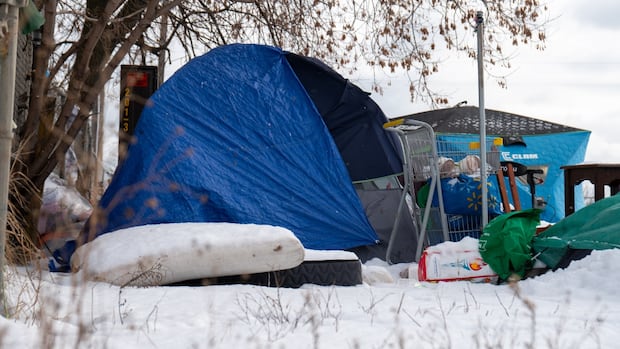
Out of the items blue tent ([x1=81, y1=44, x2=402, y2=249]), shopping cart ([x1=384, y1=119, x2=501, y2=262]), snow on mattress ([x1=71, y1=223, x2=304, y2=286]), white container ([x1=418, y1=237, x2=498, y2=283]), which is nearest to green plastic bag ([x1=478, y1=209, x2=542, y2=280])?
white container ([x1=418, y1=237, x2=498, y2=283])

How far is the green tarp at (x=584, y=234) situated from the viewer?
4504 millimetres

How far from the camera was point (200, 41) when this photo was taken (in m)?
9.26

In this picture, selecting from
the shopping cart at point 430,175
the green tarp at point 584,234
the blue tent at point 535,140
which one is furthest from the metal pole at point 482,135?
the blue tent at point 535,140

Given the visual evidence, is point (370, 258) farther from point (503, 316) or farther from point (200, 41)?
point (200, 41)

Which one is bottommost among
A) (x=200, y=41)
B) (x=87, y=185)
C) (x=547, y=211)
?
(x=547, y=211)

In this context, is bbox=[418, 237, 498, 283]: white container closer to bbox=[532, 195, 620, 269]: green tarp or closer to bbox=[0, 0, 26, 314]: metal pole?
bbox=[532, 195, 620, 269]: green tarp

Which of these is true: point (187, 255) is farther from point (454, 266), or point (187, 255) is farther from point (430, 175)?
point (430, 175)

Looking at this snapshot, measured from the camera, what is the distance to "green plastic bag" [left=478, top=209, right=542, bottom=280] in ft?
15.8

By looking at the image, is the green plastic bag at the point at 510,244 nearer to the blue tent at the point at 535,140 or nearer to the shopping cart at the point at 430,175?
the shopping cart at the point at 430,175

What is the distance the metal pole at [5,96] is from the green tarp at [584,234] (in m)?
3.25

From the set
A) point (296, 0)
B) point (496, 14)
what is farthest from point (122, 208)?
point (496, 14)

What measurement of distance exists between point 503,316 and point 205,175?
298 cm

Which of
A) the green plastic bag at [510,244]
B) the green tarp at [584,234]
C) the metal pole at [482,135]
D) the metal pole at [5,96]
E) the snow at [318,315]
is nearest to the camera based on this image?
the snow at [318,315]

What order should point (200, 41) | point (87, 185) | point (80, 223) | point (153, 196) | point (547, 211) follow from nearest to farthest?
point (87, 185)
point (153, 196)
point (80, 223)
point (200, 41)
point (547, 211)
